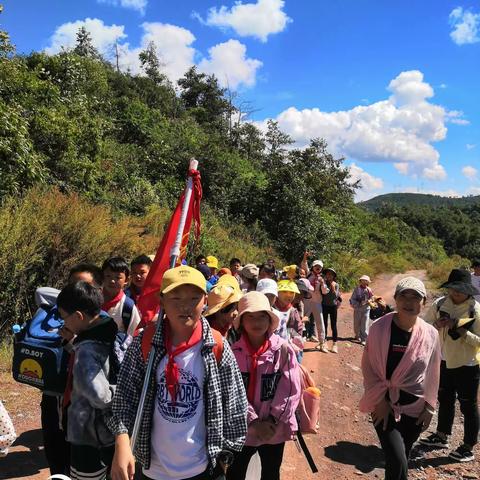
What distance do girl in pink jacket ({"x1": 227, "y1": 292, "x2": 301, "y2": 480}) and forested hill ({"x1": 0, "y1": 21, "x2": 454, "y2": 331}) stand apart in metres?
4.96

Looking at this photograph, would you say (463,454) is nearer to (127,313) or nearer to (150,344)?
(127,313)

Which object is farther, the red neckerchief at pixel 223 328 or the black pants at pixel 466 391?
the black pants at pixel 466 391

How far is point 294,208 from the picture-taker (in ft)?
70.7

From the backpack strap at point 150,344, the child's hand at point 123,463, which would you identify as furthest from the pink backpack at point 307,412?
the child's hand at point 123,463

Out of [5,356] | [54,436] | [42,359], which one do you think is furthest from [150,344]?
[5,356]

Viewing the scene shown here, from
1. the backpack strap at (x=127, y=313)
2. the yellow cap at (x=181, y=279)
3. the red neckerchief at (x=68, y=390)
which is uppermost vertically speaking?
the yellow cap at (x=181, y=279)

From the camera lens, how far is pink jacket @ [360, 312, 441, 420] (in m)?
3.11

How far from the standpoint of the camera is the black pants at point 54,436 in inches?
114

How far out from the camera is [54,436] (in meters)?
2.90

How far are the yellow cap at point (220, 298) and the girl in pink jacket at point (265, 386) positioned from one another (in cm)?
46

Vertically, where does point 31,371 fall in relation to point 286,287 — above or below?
below

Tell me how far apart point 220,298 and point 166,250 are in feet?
2.15

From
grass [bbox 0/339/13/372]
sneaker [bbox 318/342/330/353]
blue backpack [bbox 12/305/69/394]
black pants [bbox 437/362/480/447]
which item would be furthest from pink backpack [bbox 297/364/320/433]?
sneaker [bbox 318/342/330/353]

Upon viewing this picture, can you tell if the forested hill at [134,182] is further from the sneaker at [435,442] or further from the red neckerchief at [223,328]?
the sneaker at [435,442]
